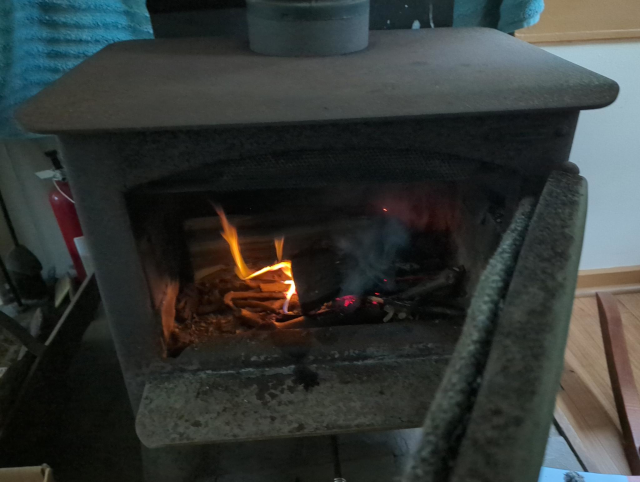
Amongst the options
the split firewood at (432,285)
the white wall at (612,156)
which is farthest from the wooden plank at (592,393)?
the split firewood at (432,285)

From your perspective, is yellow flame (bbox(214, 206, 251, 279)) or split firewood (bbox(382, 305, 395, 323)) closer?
split firewood (bbox(382, 305, 395, 323))

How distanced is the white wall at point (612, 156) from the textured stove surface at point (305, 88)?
56 cm

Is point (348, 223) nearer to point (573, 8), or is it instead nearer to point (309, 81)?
point (309, 81)

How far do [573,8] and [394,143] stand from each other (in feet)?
2.78

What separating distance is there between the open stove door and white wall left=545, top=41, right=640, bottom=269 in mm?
1048

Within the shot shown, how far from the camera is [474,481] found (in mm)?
308

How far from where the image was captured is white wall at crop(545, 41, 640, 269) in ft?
4.12

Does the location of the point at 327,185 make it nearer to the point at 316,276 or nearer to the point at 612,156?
the point at 316,276

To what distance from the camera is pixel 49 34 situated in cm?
95

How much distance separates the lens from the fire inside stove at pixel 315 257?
3.06ft

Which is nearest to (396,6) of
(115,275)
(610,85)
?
(610,85)

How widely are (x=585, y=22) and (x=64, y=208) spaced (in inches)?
54.4

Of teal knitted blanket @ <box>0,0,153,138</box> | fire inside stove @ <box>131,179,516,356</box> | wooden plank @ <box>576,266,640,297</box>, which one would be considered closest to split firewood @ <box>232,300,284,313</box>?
fire inside stove @ <box>131,179,516,356</box>

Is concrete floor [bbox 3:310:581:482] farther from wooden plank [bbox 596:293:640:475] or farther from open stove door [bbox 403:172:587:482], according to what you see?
open stove door [bbox 403:172:587:482]
